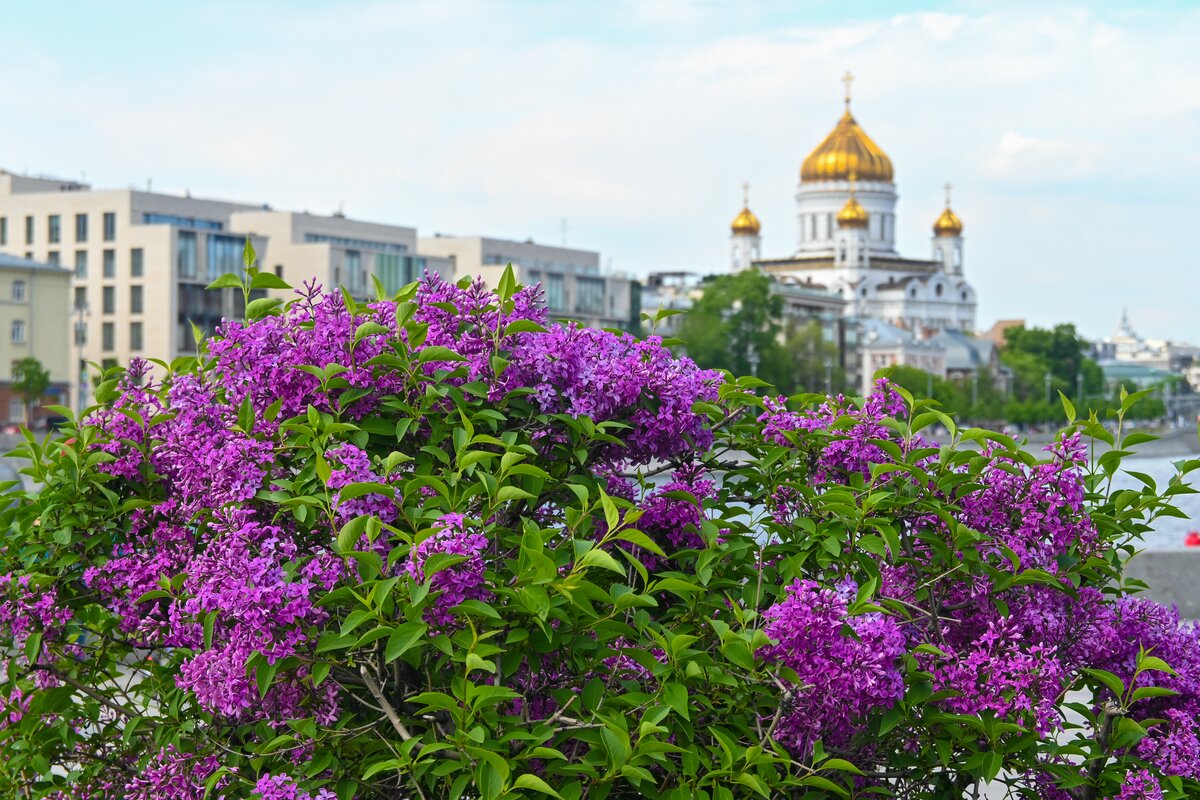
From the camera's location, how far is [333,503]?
4.02 m

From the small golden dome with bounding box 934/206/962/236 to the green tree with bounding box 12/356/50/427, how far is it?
129 meters

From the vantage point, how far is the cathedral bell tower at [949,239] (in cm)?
18525

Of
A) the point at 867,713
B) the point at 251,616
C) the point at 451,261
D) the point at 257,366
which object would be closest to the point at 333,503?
the point at 251,616

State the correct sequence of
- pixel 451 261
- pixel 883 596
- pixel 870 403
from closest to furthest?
pixel 883 596, pixel 870 403, pixel 451 261

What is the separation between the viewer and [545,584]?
3881 mm

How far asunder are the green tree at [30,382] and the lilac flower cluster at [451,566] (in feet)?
222

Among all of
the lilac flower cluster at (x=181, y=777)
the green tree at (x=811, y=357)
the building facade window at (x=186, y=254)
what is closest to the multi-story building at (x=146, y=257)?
the building facade window at (x=186, y=254)

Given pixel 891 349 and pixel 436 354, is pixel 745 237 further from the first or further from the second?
pixel 436 354

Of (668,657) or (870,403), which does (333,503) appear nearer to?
(668,657)

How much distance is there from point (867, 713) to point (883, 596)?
355 millimetres

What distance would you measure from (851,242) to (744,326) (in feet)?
199

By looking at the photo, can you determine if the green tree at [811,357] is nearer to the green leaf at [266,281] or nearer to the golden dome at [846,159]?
the golden dome at [846,159]

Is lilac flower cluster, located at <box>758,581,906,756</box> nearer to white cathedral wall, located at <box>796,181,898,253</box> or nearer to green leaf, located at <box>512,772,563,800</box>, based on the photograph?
green leaf, located at <box>512,772,563,800</box>

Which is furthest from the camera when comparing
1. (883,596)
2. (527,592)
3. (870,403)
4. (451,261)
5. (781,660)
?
(451,261)
